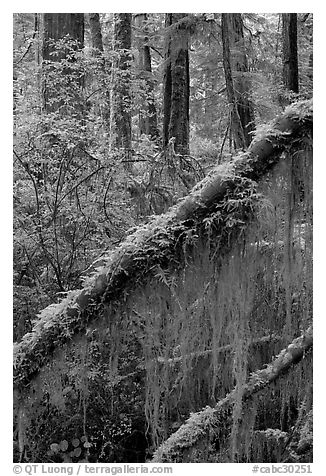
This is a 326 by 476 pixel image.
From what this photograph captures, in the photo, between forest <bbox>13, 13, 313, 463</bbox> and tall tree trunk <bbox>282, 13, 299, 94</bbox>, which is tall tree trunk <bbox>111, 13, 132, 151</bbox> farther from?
tall tree trunk <bbox>282, 13, 299, 94</bbox>

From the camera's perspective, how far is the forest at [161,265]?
289 centimetres

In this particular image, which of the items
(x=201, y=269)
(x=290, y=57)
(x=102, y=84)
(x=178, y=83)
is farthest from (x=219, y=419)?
(x=290, y=57)

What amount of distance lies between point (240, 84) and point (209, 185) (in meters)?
4.57

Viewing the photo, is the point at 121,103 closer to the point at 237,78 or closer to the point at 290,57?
the point at 237,78

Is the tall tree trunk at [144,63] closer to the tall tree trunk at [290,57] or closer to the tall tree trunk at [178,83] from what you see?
the tall tree trunk at [178,83]

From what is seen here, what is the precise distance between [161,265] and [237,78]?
4.80 m

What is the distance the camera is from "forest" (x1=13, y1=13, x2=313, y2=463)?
289 cm

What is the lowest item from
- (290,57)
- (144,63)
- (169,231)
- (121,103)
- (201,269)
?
(201,269)

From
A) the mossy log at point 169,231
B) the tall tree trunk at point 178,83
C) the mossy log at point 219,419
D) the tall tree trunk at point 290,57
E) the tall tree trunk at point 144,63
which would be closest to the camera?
the mossy log at point 169,231

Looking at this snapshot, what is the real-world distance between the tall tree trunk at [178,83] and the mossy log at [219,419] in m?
3.58

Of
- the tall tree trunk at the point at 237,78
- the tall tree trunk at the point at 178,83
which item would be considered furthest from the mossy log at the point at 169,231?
the tall tree trunk at the point at 178,83

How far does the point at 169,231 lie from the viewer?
281 centimetres

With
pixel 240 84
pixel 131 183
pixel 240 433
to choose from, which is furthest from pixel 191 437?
pixel 240 84

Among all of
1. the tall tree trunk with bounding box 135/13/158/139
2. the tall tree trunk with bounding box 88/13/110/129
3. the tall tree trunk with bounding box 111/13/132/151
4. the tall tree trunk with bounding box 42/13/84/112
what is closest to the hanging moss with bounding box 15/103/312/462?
the tall tree trunk with bounding box 111/13/132/151
